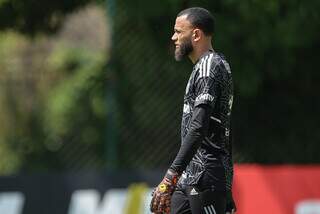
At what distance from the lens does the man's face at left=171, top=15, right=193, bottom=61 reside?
18.5 ft

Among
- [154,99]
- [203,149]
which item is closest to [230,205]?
[203,149]

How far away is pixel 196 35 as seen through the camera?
564 cm

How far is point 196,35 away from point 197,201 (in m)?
0.98

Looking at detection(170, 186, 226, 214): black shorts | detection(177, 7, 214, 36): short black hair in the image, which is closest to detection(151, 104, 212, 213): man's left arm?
detection(170, 186, 226, 214): black shorts

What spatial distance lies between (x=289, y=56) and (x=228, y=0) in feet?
3.38

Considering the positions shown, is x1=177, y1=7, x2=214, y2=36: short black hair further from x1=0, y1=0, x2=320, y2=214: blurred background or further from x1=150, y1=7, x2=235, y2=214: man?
x1=0, y1=0, x2=320, y2=214: blurred background

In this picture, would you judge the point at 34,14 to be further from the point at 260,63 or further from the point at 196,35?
the point at 196,35

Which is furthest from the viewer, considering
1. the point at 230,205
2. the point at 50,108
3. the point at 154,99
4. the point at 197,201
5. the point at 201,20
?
the point at 50,108

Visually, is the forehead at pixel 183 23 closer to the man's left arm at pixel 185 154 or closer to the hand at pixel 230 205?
the man's left arm at pixel 185 154

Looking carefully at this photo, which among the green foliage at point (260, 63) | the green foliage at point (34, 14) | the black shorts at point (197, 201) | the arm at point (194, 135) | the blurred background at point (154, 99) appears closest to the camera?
the arm at point (194, 135)

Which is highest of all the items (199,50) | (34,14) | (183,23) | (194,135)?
(34,14)

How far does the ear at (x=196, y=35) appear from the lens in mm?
5625

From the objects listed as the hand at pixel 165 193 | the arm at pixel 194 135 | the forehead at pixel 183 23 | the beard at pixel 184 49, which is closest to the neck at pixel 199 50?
the beard at pixel 184 49

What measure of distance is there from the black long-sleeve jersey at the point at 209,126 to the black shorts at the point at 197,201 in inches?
1.6
